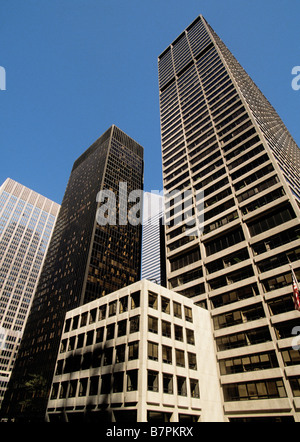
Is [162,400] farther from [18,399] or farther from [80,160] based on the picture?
[80,160]

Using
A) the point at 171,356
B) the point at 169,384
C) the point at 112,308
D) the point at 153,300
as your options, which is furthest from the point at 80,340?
the point at 169,384

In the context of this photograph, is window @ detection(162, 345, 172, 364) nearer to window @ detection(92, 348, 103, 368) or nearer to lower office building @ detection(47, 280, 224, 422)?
lower office building @ detection(47, 280, 224, 422)

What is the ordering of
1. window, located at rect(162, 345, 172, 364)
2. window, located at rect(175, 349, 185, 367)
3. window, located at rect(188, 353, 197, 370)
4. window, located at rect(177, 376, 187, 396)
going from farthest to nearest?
window, located at rect(188, 353, 197, 370)
window, located at rect(175, 349, 185, 367)
window, located at rect(162, 345, 172, 364)
window, located at rect(177, 376, 187, 396)

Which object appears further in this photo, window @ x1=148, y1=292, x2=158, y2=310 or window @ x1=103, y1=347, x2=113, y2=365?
window @ x1=148, y1=292, x2=158, y2=310

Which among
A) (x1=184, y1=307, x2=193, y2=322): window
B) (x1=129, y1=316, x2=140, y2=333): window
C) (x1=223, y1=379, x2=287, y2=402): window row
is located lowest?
(x1=223, y1=379, x2=287, y2=402): window row

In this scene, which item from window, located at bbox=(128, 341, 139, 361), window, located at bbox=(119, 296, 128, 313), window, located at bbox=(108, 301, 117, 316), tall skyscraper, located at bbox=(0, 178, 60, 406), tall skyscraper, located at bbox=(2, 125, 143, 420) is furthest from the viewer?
tall skyscraper, located at bbox=(0, 178, 60, 406)

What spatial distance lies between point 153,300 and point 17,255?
15141 cm

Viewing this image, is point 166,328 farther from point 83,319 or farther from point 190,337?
point 83,319

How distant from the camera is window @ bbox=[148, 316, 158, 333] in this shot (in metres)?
32.1

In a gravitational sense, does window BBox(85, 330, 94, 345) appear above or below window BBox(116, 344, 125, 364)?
above

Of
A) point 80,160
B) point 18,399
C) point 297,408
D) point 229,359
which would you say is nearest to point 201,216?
point 229,359

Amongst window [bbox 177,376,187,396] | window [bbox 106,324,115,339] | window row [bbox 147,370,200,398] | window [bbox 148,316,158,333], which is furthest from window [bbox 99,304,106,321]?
window [bbox 177,376,187,396]

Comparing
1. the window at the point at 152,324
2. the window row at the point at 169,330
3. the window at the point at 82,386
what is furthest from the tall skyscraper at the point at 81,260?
the window at the point at 152,324
